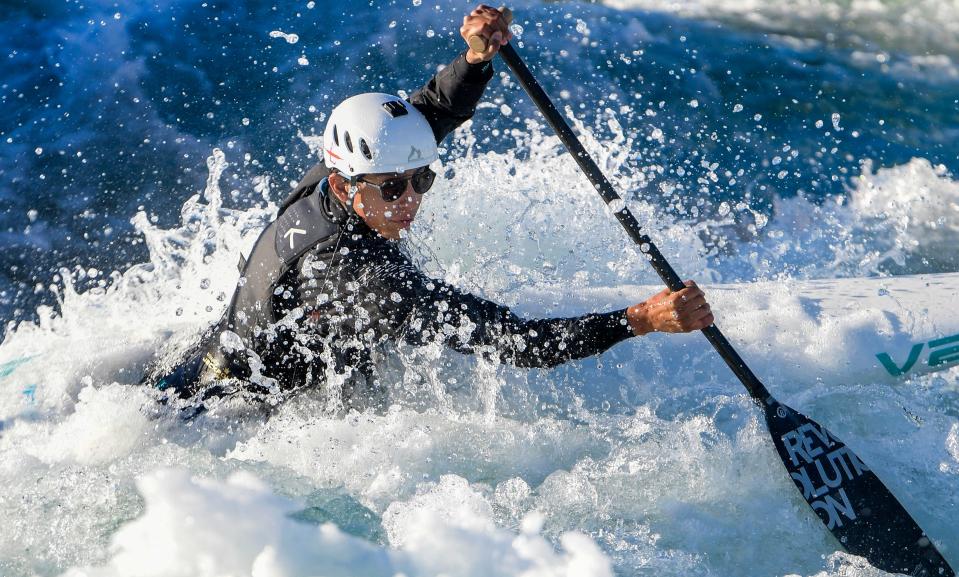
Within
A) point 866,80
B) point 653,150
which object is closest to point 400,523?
point 653,150

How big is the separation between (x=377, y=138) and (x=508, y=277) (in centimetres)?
128

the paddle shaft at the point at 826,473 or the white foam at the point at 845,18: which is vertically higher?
the paddle shaft at the point at 826,473

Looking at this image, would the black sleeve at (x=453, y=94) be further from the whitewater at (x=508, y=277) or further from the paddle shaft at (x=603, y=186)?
the whitewater at (x=508, y=277)

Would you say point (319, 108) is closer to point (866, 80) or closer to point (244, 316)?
point (244, 316)

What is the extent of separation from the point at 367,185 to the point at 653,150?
378 centimetres

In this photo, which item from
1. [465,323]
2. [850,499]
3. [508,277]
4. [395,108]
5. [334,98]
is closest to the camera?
[465,323]

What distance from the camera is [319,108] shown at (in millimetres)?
6734

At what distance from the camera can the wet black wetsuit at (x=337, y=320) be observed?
124 inches

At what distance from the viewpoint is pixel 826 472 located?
3648mm

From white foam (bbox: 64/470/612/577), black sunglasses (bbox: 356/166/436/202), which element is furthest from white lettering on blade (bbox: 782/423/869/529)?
black sunglasses (bbox: 356/166/436/202)

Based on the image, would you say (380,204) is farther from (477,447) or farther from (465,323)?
(477,447)

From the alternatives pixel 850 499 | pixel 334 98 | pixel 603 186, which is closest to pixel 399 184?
pixel 603 186

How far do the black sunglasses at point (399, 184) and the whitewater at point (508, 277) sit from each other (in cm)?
68

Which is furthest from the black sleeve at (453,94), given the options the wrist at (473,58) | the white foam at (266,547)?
the white foam at (266,547)
